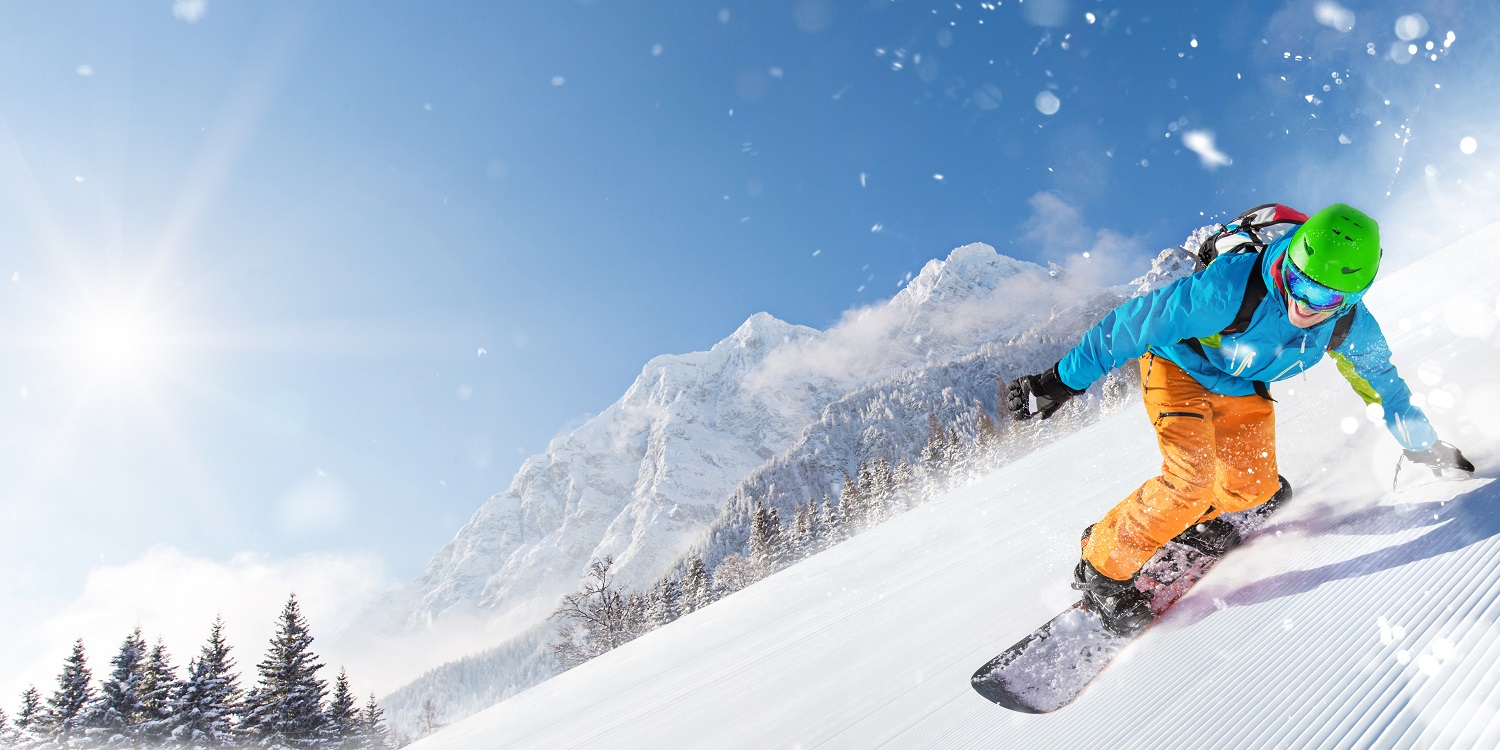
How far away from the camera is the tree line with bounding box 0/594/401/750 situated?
18.7m

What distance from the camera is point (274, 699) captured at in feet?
67.3

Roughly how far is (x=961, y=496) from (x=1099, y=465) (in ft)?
8.59

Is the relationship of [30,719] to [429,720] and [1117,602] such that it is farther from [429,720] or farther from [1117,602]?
[429,720]

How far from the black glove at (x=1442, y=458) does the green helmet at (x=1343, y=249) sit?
1029mm

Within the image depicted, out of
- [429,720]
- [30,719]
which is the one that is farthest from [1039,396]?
[429,720]

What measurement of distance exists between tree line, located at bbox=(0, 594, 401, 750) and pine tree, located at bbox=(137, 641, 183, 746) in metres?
0.03

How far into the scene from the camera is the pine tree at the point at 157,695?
18469mm

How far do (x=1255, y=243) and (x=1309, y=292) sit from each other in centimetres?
46

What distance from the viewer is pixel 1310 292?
235 cm

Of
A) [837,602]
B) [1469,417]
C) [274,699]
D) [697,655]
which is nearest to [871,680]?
[837,602]

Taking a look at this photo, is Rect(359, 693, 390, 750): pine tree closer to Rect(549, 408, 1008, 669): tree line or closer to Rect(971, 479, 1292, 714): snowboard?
Rect(549, 408, 1008, 669): tree line

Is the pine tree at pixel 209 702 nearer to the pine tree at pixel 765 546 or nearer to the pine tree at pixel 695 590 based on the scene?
the pine tree at pixel 695 590

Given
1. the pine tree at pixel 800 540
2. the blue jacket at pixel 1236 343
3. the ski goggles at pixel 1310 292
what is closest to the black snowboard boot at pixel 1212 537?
the blue jacket at pixel 1236 343

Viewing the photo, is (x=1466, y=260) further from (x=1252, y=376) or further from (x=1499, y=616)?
(x=1499, y=616)
